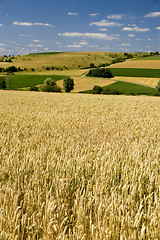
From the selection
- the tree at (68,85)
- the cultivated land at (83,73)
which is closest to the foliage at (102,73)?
the cultivated land at (83,73)

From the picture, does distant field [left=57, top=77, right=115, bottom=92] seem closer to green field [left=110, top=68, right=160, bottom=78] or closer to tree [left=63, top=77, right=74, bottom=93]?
tree [left=63, top=77, right=74, bottom=93]

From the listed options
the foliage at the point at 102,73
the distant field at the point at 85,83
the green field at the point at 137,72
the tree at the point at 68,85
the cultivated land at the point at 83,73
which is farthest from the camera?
the foliage at the point at 102,73

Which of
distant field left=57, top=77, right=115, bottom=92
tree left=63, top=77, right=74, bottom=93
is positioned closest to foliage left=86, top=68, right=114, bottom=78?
distant field left=57, top=77, right=115, bottom=92

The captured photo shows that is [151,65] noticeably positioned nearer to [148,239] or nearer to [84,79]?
[84,79]

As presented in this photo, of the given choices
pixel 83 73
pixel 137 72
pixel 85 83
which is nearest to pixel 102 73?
pixel 83 73

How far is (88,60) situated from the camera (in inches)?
6427

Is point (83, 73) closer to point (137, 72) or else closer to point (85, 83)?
point (137, 72)

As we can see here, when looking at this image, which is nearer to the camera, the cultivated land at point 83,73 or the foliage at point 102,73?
the cultivated land at point 83,73

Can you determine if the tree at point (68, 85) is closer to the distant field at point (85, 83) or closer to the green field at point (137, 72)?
the distant field at point (85, 83)

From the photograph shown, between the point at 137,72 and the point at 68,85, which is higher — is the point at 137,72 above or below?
above

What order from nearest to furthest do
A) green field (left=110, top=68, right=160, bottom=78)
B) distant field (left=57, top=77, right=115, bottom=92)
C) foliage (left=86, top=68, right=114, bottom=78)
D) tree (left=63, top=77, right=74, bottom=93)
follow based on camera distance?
distant field (left=57, top=77, right=115, bottom=92), tree (left=63, top=77, right=74, bottom=93), green field (left=110, top=68, right=160, bottom=78), foliage (left=86, top=68, right=114, bottom=78)

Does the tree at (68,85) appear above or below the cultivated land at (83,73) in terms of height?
below

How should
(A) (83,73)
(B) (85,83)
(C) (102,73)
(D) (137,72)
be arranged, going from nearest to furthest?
(B) (85,83), (C) (102,73), (D) (137,72), (A) (83,73)

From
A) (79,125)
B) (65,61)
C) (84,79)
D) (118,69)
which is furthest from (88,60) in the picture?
(79,125)
